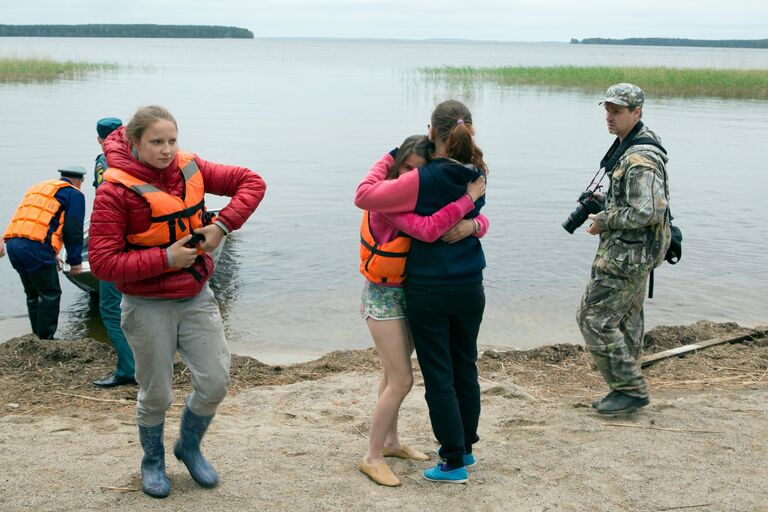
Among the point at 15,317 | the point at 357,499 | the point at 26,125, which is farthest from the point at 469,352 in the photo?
the point at 26,125

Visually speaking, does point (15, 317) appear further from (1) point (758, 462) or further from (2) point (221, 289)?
(1) point (758, 462)

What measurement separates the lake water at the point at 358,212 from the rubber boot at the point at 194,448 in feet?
13.0

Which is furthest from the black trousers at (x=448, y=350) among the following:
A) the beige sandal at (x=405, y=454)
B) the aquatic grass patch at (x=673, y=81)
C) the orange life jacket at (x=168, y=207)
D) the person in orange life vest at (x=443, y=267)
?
the aquatic grass patch at (x=673, y=81)

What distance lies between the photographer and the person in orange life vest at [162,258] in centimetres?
369

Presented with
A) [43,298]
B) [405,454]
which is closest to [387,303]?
[405,454]

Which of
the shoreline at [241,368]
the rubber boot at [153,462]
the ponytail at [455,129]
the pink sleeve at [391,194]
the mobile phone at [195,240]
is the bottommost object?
the shoreline at [241,368]

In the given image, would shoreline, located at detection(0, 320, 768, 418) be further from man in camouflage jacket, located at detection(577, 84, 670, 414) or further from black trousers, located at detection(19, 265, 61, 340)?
man in camouflage jacket, located at detection(577, 84, 670, 414)

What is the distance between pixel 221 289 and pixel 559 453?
653cm

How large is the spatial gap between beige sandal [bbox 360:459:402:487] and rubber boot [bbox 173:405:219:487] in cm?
74

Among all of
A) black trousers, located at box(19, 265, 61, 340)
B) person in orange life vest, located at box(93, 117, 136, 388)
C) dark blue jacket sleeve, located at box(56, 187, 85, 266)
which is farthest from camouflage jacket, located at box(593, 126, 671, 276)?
black trousers, located at box(19, 265, 61, 340)

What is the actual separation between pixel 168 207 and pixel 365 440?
1942 millimetres

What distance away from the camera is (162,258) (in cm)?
369

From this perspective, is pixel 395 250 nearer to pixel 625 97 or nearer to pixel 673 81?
pixel 625 97

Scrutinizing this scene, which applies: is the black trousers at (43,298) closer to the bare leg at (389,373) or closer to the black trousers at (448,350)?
the bare leg at (389,373)
